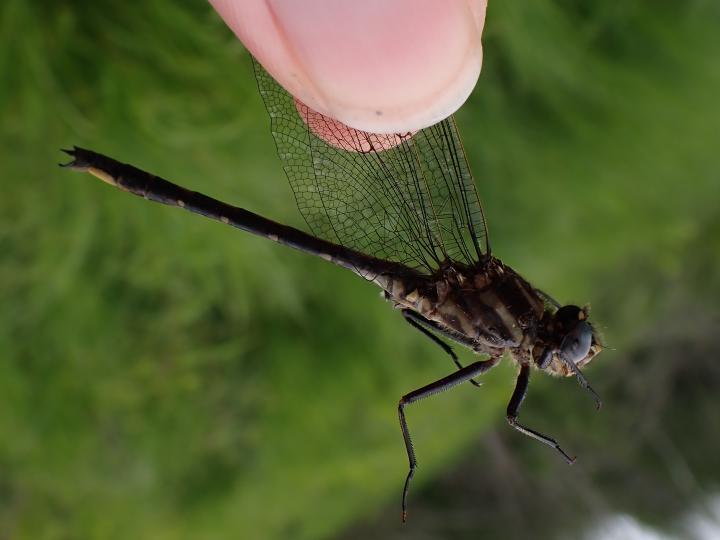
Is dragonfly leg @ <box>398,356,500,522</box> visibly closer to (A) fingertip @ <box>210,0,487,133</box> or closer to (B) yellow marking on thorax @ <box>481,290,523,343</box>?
(B) yellow marking on thorax @ <box>481,290,523,343</box>

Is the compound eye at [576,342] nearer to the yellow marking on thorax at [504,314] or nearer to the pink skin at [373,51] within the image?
the yellow marking on thorax at [504,314]

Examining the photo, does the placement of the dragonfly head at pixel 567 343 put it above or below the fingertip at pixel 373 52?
below

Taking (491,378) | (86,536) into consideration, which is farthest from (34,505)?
(491,378)

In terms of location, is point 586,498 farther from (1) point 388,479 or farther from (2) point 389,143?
(2) point 389,143

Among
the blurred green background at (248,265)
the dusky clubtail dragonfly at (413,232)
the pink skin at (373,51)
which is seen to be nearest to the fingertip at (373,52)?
the pink skin at (373,51)

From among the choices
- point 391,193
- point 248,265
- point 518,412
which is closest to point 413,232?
point 391,193

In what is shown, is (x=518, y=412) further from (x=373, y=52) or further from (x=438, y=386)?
(x=373, y=52)
